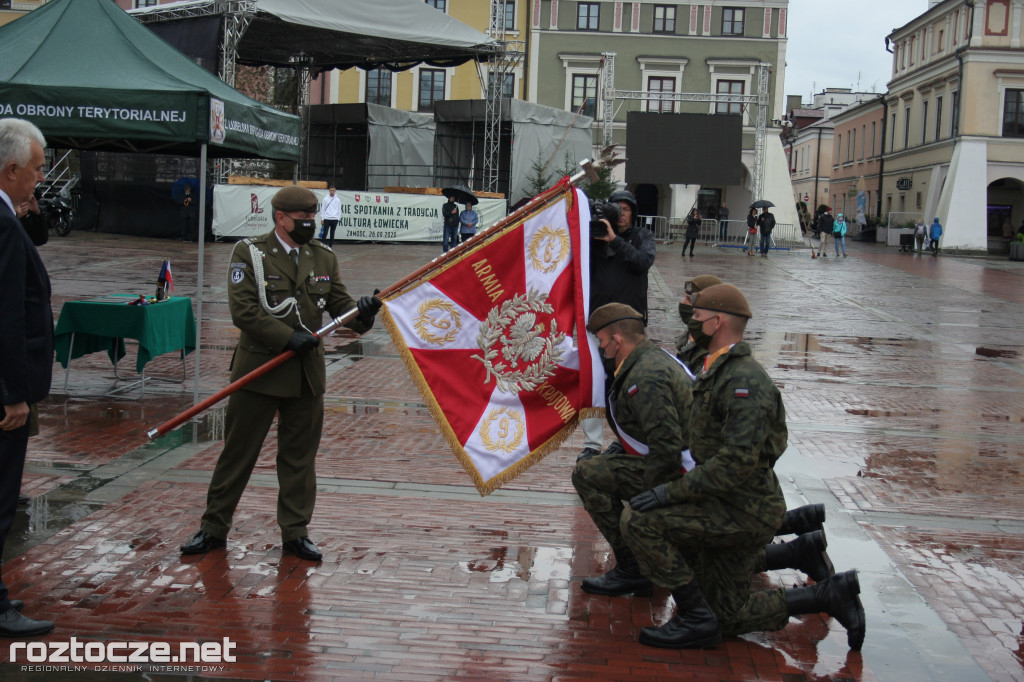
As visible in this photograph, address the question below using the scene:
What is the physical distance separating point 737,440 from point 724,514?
0.39m

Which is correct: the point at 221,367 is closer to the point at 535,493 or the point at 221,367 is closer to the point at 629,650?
the point at 535,493

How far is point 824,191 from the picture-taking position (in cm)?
7681

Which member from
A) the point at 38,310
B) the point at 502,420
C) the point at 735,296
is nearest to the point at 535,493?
the point at 502,420

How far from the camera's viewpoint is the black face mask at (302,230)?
17.0ft

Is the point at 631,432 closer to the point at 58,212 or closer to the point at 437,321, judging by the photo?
the point at 437,321

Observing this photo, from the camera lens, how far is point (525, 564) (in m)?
5.38

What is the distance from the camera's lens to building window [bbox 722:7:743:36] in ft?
165

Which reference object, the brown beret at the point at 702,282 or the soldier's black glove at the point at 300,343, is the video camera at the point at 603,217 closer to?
the brown beret at the point at 702,282

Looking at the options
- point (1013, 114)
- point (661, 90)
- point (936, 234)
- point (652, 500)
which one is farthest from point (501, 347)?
point (1013, 114)

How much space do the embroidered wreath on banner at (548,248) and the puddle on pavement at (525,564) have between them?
64.1 inches

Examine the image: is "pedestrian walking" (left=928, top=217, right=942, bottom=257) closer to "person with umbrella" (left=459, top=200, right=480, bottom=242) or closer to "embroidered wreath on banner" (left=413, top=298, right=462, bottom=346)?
"person with umbrella" (left=459, top=200, right=480, bottom=242)

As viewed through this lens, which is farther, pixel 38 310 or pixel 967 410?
pixel 967 410

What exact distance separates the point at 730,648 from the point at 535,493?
2.51 metres

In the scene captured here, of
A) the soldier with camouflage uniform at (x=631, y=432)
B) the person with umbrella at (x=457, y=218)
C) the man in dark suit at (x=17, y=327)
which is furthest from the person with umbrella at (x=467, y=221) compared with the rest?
the man in dark suit at (x=17, y=327)
